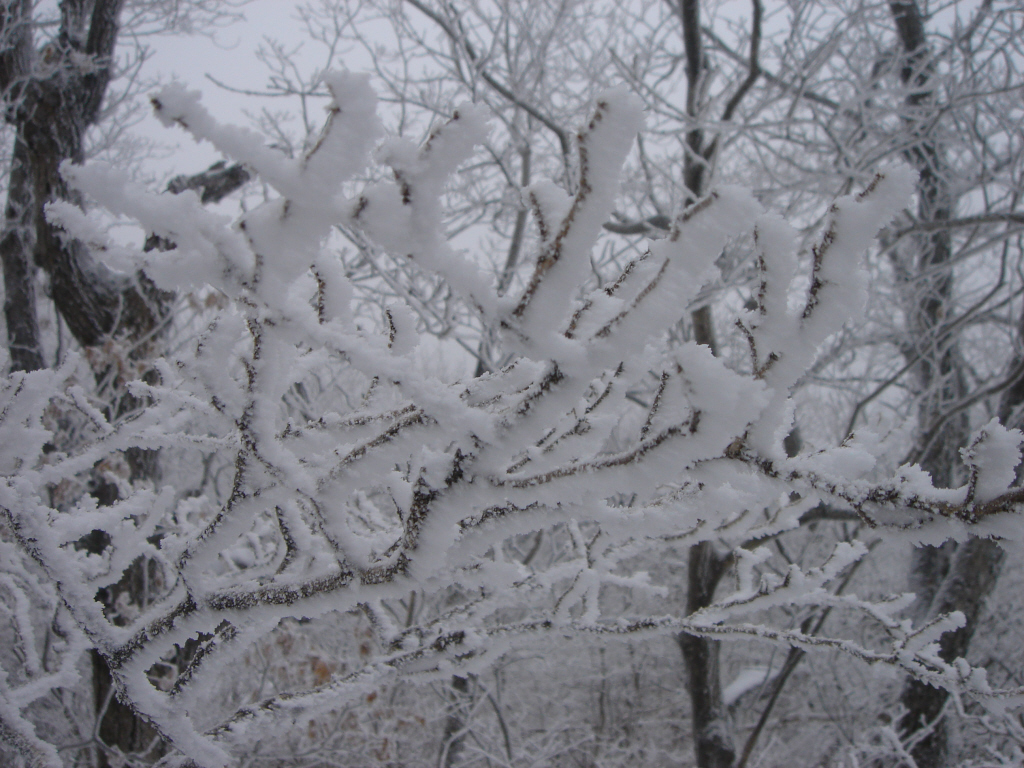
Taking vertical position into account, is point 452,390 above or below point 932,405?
below

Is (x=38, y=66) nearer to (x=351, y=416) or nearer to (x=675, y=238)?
(x=351, y=416)

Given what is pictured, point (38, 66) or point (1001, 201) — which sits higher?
point (1001, 201)

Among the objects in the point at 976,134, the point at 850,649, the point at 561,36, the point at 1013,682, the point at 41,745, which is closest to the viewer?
the point at 41,745

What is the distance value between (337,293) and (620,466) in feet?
1.62

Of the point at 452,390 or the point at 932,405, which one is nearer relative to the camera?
the point at 452,390

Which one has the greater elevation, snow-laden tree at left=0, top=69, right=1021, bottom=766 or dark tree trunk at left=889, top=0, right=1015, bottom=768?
dark tree trunk at left=889, top=0, right=1015, bottom=768

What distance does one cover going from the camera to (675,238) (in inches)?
25.4

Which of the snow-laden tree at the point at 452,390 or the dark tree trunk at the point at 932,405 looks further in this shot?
the dark tree trunk at the point at 932,405

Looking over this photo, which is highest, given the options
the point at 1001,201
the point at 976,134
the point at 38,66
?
the point at 976,134

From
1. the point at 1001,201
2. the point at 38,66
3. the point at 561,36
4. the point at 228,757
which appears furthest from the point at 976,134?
the point at 38,66

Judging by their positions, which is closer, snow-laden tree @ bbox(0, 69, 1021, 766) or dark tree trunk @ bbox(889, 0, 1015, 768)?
snow-laden tree @ bbox(0, 69, 1021, 766)

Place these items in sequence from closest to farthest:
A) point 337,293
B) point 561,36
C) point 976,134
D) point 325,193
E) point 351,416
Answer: point 325,193
point 337,293
point 351,416
point 976,134
point 561,36

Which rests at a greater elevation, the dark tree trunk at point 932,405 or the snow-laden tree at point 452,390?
the dark tree trunk at point 932,405

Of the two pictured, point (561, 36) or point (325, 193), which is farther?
point (561, 36)
